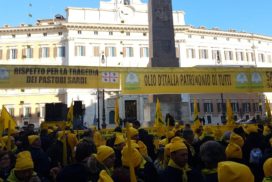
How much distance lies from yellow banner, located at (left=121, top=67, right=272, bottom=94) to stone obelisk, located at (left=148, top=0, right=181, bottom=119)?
3.54ft

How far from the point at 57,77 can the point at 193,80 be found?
247 inches

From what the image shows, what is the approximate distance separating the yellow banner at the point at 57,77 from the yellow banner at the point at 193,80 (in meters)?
0.79

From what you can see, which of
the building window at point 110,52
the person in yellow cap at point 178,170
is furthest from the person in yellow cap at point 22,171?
the building window at point 110,52

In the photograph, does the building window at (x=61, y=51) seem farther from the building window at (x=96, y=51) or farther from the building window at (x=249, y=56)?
the building window at (x=249, y=56)

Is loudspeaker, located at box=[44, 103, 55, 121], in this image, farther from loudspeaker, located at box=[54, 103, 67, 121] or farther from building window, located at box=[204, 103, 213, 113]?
building window, located at box=[204, 103, 213, 113]

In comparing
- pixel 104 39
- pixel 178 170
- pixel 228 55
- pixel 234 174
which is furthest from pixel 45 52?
pixel 234 174

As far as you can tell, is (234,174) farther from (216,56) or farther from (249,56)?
(249,56)

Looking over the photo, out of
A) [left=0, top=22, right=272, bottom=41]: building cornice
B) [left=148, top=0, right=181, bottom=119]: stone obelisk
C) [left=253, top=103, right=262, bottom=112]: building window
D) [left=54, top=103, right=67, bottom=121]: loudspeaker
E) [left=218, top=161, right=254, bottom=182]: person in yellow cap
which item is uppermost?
[left=0, top=22, right=272, bottom=41]: building cornice

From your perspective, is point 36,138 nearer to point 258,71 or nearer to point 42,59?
point 258,71

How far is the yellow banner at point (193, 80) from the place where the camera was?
14.5 metres

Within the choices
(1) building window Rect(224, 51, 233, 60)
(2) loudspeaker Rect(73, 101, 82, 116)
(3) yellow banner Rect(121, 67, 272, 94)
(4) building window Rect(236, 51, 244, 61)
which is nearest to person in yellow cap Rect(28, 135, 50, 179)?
(3) yellow banner Rect(121, 67, 272, 94)

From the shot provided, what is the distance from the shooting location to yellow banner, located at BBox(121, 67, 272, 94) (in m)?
14.5

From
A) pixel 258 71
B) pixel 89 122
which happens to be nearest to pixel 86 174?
pixel 258 71

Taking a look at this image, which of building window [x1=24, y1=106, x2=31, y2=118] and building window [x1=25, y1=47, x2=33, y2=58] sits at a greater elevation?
building window [x1=25, y1=47, x2=33, y2=58]
